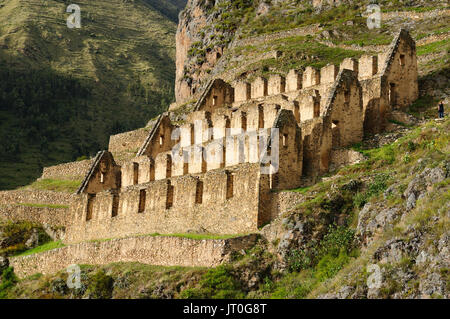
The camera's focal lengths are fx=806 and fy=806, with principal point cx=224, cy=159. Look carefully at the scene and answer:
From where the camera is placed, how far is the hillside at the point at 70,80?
10094 cm

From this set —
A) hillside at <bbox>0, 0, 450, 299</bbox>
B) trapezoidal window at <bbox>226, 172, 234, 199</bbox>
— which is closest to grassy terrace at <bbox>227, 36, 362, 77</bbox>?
hillside at <bbox>0, 0, 450, 299</bbox>

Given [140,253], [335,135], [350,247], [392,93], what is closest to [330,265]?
[350,247]

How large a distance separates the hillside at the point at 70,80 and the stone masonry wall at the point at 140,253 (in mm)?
42424

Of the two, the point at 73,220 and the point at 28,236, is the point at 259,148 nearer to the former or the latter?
the point at 73,220

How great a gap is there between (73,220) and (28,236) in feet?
11.0

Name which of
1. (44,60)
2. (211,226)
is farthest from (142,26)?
(211,226)

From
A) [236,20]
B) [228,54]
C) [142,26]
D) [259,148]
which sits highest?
[142,26]

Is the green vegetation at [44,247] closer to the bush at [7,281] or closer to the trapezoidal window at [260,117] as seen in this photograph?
the bush at [7,281]

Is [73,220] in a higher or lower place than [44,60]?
lower

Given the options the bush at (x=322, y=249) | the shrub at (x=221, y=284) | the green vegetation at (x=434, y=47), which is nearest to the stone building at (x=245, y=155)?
the shrub at (x=221, y=284)

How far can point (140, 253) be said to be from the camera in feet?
109

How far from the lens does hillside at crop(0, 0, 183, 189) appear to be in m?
101

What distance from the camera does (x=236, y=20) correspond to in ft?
258

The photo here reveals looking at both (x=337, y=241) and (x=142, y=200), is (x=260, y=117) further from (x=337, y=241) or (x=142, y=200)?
(x=337, y=241)
